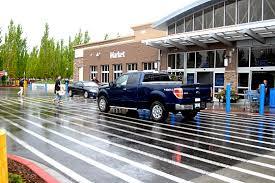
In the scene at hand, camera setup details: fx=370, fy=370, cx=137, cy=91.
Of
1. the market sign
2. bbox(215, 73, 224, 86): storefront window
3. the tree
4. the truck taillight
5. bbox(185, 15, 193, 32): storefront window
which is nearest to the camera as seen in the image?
the truck taillight

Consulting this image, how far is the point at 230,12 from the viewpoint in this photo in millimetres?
25547

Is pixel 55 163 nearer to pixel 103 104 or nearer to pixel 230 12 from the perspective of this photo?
pixel 103 104

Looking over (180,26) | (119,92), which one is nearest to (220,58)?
(180,26)

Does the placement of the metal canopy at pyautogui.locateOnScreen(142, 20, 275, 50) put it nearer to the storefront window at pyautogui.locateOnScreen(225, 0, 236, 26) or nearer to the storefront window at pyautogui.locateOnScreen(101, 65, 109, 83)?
the storefront window at pyautogui.locateOnScreen(225, 0, 236, 26)

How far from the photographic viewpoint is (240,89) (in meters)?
24.6

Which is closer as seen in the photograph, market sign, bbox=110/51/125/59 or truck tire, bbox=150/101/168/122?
truck tire, bbox=150/101/168/122

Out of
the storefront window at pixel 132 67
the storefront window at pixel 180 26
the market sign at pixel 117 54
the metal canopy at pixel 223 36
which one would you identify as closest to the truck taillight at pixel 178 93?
the metal canopy at pixel 223 36

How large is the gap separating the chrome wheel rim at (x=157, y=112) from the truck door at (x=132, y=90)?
1.23 metres

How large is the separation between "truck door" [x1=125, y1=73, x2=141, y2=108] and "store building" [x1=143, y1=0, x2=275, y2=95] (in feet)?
28.8

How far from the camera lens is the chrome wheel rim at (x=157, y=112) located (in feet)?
47.5

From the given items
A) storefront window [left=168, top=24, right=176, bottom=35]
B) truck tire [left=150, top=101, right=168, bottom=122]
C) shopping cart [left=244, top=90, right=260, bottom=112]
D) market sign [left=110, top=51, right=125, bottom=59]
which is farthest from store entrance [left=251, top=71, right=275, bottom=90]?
market sign [left=110, top=51, right=125, bottom=59]

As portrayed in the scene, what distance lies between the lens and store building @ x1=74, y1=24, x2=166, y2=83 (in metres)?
33.1

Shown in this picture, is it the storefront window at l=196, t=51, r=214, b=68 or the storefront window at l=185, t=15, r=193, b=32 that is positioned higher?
the storefront window at l=185, t=15, r=193, b=32

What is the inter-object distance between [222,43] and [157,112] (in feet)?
41.2
